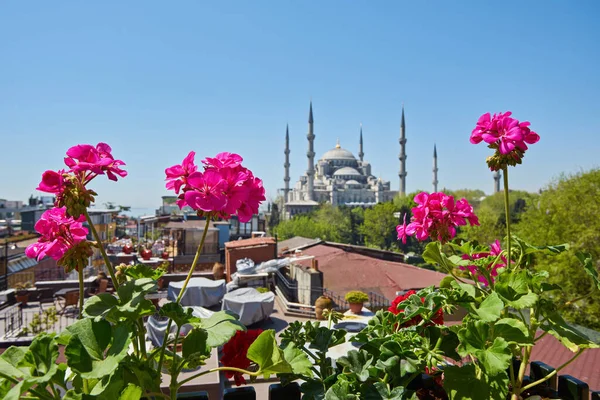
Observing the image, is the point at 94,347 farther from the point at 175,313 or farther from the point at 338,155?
the point at 338,155

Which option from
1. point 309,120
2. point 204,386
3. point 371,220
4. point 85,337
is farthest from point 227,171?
point 309,120

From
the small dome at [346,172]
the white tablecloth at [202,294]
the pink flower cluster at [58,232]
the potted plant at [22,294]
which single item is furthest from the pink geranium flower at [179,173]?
the small dome at [346,172]

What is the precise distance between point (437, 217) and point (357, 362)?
26.8 inches

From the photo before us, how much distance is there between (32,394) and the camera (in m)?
0.90

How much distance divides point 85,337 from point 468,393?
1.00 metres

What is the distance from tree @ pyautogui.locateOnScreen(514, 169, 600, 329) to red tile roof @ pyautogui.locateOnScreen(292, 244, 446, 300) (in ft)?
12.0

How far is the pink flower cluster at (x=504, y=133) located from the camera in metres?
1.34

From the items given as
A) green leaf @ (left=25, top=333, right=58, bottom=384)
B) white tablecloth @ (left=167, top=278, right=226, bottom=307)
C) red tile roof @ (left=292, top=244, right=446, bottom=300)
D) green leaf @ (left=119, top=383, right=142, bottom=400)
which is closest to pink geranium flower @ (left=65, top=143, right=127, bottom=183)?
green leaf @ (left=25, top=333, right=58, bottom=384)

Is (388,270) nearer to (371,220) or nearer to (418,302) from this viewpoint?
(418,302)

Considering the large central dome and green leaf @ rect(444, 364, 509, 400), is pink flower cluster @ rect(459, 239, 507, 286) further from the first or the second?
the large central dome

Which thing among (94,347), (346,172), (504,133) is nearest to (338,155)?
(346,172)

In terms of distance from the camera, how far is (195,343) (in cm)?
108

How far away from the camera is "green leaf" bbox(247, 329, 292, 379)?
1.03m

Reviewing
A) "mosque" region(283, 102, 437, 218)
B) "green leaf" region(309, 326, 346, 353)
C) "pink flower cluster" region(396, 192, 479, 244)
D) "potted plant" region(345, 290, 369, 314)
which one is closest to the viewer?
"green leaf" region(309, 326, 346, 353)
